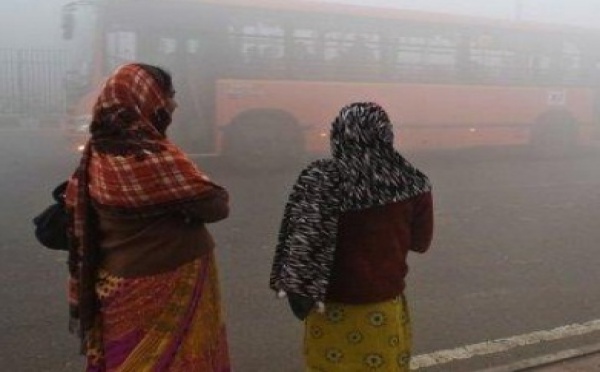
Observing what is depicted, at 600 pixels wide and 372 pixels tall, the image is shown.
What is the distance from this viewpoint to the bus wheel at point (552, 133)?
14680mm

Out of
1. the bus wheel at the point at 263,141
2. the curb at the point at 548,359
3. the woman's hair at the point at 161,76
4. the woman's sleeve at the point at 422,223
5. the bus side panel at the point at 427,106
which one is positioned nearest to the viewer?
the woman's hair at the point at 161,76

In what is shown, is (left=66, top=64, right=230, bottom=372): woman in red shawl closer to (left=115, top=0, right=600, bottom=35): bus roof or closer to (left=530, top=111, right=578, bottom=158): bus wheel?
(left=115, top=0, right=600, bottom=35): bus roof

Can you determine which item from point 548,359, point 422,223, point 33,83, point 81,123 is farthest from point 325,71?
point 33,83

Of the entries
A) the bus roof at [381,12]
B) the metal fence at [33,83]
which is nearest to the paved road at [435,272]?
the bus roof at [381,12]

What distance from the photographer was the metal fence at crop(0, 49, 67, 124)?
20703 millimetres

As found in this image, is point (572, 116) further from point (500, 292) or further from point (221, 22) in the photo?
point (500, 292)

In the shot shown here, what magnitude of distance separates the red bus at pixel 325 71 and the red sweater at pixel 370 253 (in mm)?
8684

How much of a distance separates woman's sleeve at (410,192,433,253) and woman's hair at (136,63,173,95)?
975mm

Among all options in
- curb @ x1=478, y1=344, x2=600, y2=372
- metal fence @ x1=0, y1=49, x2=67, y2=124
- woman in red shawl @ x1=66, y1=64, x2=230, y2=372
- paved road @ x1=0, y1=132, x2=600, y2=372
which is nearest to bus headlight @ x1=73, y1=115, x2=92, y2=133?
paved road @ x1=0, y1=132, x2=600, y2=372

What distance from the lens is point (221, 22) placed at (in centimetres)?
1159

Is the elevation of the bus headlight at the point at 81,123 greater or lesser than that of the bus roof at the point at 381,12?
lesser

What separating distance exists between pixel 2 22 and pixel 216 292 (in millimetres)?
29442

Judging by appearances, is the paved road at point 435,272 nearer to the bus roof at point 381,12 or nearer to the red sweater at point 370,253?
the red sweater at point 370,253

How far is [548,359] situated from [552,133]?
456 inches
